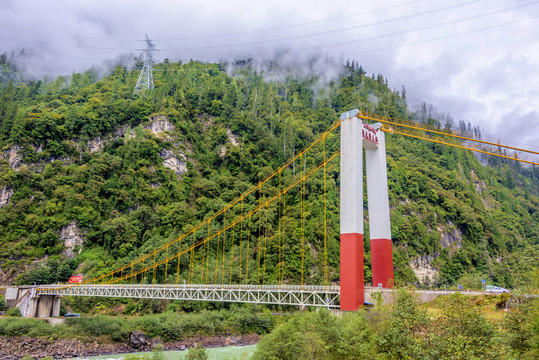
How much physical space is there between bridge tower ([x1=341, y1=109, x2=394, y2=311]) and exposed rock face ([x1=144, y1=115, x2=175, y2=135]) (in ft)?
154

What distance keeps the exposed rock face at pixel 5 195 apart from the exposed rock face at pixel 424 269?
49.8 m

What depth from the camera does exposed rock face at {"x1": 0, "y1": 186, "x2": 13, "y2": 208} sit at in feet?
160

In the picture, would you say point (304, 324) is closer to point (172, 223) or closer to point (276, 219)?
point (276, 219)

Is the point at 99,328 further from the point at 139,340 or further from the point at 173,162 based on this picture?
the point at 173,162

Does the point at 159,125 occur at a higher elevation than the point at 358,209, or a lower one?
higher

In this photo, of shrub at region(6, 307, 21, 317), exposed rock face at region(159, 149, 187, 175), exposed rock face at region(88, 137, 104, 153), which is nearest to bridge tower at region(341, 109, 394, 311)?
shrub at region(6, 307, 21, 317)

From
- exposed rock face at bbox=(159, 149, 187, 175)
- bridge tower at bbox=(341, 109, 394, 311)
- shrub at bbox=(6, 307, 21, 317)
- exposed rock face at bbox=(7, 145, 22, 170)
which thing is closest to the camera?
bridge tower at bbox=(341, 109, 394, 311)

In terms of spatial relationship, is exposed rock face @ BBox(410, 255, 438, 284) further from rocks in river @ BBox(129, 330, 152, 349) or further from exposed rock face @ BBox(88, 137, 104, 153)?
exposed rock face @ BBox(88, 137, 104, 153)

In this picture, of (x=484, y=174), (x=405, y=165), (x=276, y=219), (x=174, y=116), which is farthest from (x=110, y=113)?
(x=484, y=174)

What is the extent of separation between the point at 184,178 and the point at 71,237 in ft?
56.2

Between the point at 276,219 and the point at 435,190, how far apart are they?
26719 mm

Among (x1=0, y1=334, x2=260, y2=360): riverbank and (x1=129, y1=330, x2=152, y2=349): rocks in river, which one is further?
(x1=129, y1=330, x2=152, y2=349): rocks in river

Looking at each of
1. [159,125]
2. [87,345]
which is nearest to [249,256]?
[87,345]

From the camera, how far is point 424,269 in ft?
164
